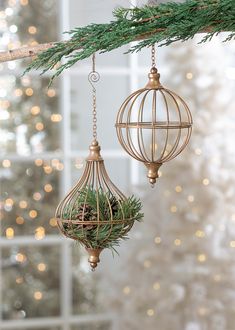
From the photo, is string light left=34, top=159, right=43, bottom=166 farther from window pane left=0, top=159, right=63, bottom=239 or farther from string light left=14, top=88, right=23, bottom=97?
string light left=14, top=88, right=23, bottom=97

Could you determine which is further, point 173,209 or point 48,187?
point 48,187

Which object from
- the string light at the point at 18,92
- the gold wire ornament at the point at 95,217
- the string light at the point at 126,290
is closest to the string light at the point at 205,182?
the string light at the point at 126,290

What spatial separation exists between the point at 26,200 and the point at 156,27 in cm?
401

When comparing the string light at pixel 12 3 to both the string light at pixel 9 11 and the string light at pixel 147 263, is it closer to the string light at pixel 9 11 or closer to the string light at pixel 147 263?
the string light at pixel 9 11

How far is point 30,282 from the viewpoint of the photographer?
5012 millimetres

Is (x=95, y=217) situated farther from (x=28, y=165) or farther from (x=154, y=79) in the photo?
(x=28, y=165)

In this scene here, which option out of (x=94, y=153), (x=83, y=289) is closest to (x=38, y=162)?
(x=83, y=289)

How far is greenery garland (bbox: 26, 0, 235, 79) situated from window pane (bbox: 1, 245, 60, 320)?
4.01 meters

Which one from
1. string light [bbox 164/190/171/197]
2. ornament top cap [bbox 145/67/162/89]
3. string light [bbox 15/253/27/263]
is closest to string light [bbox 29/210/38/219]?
string light [bbox 15/253/27/263]

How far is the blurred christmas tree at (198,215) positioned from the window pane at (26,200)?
67 cm

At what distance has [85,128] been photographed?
502cm

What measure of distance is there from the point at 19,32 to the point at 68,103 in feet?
→ 1.82

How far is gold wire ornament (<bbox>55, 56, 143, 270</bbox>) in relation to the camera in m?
1.54

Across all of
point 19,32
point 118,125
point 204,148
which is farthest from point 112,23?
point 19,32
